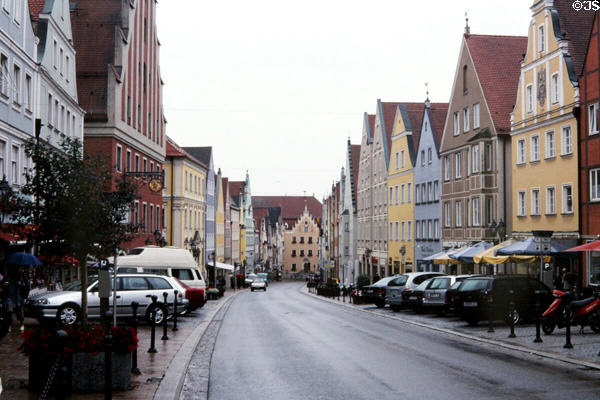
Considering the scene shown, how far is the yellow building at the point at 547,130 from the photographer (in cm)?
3541

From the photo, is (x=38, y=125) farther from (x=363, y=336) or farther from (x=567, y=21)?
(x=567, y=21)

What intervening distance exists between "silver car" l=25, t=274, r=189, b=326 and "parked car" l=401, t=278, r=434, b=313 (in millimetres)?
10160

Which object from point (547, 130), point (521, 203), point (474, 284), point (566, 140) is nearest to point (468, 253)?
point (566, 140)

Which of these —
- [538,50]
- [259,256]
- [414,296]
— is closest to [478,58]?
[538,50]

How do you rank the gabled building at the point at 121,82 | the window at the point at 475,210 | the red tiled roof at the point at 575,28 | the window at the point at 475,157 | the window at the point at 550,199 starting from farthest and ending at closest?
1. the window at the point at 475,210
2. the window at the point at 475,157
3. the gabled building at the point at 121,82
4. the window at the point at 550,199
5. the red tiled roof at the point at 575,28

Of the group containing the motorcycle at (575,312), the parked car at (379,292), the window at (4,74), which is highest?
the window at (4,74)

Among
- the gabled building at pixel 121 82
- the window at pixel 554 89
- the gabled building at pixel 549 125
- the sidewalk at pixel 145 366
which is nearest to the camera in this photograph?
the sidewalk at pixel 145 366

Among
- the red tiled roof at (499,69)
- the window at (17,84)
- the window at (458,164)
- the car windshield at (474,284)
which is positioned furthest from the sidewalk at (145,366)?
the window at (458,164)

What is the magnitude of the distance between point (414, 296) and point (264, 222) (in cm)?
13227

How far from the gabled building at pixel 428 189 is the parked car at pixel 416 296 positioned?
2220cm

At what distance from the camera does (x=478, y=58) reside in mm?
48375

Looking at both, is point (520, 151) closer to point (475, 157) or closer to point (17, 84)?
point (475, 157)

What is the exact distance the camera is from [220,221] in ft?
316

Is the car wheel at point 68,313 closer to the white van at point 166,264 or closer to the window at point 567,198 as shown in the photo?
the white van at point 166,264
